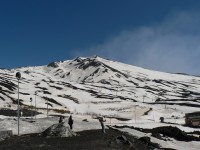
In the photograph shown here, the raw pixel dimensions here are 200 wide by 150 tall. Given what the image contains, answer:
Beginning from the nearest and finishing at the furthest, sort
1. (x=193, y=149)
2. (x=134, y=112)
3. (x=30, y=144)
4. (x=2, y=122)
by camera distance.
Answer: (x=30, y=144) → (x=193, y=149) → (x=2, y=122) → (x=134, y=112)

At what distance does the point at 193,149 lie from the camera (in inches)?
1722

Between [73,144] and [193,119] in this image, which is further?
[193,119]

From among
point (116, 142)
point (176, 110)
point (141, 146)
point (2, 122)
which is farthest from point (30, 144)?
point (176, 110)

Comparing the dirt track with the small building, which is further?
the small building

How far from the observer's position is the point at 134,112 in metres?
137

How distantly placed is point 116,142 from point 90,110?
4486 inches

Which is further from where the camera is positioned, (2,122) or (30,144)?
(2,122)

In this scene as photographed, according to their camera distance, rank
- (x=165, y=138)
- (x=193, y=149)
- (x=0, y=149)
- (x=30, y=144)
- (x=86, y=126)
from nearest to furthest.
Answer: (x=0, y=149), (x=30, y=144), (x=193, y=149), (x=165, y=138), (x=86, y=126)

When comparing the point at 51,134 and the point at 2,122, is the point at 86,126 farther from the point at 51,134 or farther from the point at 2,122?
the point at 51,134

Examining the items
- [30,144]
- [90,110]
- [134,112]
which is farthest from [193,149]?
[90,110]

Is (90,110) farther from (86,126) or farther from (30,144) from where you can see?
(30,144)

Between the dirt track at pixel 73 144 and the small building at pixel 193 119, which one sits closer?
the dirt track at pixel 73 144

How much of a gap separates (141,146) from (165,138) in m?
11.5

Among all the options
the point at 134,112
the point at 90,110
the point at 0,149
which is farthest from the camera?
the point at 90,110
